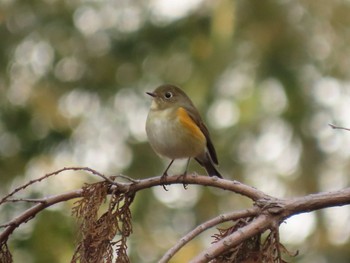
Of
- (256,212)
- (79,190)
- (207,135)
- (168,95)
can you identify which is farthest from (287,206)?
(168,95)

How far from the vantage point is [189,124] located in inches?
171

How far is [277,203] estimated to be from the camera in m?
2.40

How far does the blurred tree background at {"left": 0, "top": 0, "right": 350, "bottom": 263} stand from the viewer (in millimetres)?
7844

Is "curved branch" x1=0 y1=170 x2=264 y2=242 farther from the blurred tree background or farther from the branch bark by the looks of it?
the blurred tree background

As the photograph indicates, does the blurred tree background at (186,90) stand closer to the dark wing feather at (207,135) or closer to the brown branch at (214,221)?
the dark wing feather at (207,135)

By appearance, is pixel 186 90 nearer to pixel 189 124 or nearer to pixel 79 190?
pixel 189 124

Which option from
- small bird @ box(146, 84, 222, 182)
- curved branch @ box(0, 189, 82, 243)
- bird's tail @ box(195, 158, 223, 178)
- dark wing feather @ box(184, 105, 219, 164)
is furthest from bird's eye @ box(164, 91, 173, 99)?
curved branch @ box(0, 189, 82, 243)

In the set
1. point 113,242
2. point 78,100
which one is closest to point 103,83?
point 78,100

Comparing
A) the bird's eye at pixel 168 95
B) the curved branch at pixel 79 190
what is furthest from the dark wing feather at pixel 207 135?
the curved branch at pixel 79 190

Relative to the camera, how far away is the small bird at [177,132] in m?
4.21

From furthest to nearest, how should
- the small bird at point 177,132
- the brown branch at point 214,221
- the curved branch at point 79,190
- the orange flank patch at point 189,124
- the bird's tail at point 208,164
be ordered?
the bird's tail at point 208,164, the orange flank patch at point 189,124, the small bird at point 177,132, the curved branch at point 79,190, the brown branch at point 214,221

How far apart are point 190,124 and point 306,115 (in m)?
4.33

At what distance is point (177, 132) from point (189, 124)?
113 millimetres

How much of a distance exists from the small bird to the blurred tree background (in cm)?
298
